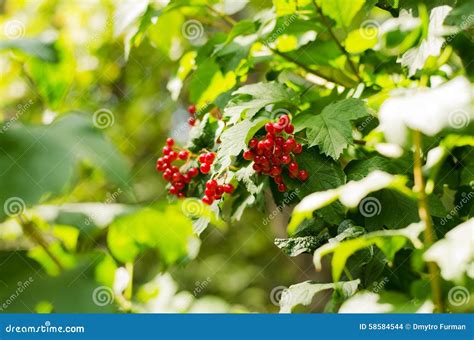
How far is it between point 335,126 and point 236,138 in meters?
0.19

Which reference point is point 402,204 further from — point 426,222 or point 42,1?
point 42,1

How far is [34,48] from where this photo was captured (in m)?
0.70

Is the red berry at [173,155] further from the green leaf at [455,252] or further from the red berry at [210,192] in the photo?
the green leaf at [455,252]

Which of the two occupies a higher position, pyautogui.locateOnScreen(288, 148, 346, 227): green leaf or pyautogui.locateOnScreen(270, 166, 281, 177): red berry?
pyautogui.locateOnScreen(270, 166, 281, 177): red berry

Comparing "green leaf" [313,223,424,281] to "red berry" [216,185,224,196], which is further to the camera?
"red berry" [216,185,224,196]

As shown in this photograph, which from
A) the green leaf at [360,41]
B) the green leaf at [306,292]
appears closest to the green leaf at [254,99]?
the green leaf at [360,41]

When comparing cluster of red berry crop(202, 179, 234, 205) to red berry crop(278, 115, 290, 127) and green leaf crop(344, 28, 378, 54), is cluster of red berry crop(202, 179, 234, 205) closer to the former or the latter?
red berry crop(278, 115, 290, 127)

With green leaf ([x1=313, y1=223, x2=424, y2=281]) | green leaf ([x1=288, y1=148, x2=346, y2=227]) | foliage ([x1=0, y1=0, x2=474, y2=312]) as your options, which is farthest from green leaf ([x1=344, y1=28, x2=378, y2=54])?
green leaf ([x1=313, y1=223, x2=424, y2=281])

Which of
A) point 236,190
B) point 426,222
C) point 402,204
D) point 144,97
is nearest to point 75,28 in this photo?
point 144,97

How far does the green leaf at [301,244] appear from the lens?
1.17 meters

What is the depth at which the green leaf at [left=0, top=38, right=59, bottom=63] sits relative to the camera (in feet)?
2.24

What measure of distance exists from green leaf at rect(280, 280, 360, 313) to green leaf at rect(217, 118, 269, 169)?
0.89 ft

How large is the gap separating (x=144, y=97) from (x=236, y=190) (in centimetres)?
259

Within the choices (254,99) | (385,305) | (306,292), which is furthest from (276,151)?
(385,305)
